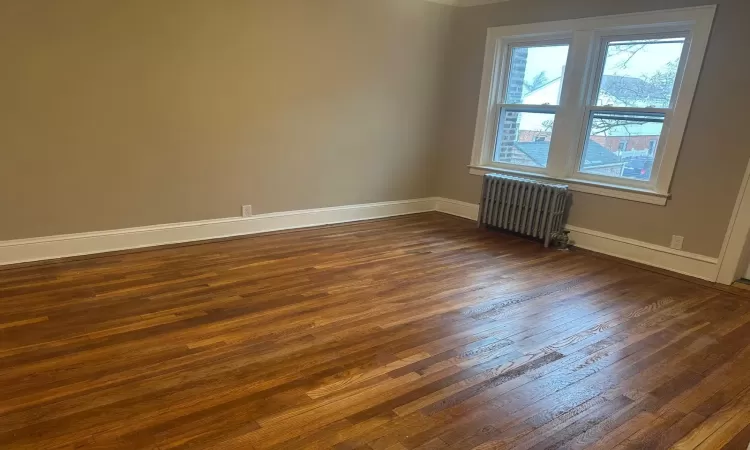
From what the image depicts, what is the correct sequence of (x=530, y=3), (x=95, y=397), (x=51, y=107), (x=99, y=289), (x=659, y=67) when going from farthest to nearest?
(x=530, y=3)
(x=659, y=67)
(x=51, y=107)
(x=99, y=289)
(x=95, y=397)

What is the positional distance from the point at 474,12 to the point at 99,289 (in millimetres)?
4665

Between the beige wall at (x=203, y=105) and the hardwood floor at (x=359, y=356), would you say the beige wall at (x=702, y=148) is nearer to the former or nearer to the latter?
the hardwood floor at (x=359, y=356)

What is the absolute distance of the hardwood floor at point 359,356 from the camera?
1806 millimetres

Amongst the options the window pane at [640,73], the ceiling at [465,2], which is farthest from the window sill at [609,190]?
the ceiling at [465,2]

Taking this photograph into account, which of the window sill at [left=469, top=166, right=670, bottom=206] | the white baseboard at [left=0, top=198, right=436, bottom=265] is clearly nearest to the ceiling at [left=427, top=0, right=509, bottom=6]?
the window sill at [left=469, top=166, right=670, bottom=206]

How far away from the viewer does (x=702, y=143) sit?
12.2 ft

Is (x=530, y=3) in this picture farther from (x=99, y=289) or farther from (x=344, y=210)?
(x=99, y=289)

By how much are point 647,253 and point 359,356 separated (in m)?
3.17

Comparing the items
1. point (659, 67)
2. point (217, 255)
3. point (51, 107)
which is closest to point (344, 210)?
point (217, 255)

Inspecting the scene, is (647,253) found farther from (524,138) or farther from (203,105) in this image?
(203,105)

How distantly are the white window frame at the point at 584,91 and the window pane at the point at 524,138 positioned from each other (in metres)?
0.08

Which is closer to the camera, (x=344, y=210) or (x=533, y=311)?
(x=533, y=311)

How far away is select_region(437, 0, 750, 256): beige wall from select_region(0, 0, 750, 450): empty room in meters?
0.02

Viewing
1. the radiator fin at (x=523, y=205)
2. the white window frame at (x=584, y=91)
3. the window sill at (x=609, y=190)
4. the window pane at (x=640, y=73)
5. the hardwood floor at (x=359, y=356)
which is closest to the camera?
the hardwood floor at (x=359, y=356)
